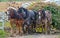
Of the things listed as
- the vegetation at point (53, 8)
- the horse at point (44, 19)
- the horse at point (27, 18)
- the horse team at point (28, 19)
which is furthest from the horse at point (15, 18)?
A: the vegetation at point (53, 8)

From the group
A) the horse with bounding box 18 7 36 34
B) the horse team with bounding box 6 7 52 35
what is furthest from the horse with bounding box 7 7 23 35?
the horse with bounding box 18 7 36 34

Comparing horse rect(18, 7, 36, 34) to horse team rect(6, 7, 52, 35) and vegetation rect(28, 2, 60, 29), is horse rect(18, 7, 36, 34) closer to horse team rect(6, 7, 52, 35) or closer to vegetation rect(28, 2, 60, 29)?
horse team rect(6, 7, 52, 35)

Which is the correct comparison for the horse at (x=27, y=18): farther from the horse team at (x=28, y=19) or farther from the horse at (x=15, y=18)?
the horse at (x=15, y=18)

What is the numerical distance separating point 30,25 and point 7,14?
109 cm

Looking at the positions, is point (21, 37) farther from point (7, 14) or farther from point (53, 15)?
point (53, 15)

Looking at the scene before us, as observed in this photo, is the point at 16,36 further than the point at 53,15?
No

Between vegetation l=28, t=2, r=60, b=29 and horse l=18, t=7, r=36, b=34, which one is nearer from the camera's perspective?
horse l=18, t=7, r=36, b=34

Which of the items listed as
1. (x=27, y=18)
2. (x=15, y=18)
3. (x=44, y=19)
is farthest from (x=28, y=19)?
(x=44, y=19)

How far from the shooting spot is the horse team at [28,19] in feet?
34.5

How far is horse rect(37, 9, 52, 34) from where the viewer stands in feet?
35.6

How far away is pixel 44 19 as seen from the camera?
10.9 meters

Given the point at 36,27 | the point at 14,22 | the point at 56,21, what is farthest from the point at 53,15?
the point at 14,22

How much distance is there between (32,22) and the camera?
35.9 feet

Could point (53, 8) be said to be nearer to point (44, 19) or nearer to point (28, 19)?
point (44, 19)
